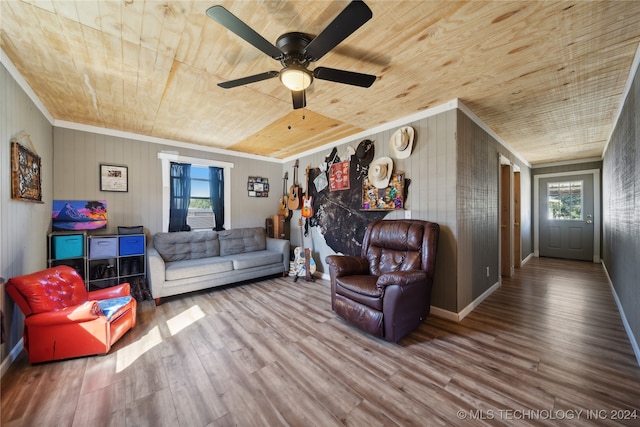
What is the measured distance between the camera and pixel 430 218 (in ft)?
A: 9.21

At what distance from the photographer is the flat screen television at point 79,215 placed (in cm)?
299

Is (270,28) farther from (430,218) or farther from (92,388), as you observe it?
(92,388)

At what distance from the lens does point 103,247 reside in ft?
10.0

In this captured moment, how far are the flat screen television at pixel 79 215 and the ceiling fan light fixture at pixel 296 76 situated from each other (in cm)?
333

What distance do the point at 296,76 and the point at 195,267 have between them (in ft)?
9.40

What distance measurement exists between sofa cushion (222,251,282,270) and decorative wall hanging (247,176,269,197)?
1.31 metres

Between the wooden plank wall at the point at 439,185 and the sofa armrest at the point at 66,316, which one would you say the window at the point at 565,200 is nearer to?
the wooden plank wall at the point at 439,185

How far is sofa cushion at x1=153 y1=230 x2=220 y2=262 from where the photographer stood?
3.59m

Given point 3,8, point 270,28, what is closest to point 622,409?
point 270,28

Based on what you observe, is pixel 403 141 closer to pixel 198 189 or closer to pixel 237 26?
pixel 237 26

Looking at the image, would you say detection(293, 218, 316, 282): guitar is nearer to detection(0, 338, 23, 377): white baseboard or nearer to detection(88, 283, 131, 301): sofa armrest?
detection(88, 283, 131, 301): sofa armrest

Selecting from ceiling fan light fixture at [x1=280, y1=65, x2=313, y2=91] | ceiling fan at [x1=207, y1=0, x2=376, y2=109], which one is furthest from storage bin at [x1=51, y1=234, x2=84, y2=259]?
ceiling fan light fixture at [x1=280, y1=65, x2=313, y2=91]

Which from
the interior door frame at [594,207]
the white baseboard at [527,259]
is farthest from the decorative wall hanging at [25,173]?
the interior door frame at [594,207]

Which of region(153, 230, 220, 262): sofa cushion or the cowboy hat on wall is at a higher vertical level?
the cowboy hat on wall
